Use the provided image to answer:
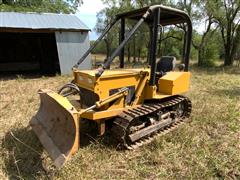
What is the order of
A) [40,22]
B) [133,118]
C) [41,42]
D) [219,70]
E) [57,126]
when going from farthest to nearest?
1. [219,70]
2. [41,42]
3. [40,22]
4. [133,118]
5. [57,126]

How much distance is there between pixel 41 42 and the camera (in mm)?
15125

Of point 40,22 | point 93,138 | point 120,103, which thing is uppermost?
point 40,22

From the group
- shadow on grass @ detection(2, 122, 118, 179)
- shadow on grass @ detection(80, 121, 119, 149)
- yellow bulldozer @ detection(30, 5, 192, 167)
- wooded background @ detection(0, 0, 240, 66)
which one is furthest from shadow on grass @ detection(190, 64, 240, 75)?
shadow on grass @ detection(2, 122, 118, 179)

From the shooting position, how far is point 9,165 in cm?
392

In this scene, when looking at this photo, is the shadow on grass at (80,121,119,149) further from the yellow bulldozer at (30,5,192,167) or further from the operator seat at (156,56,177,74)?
the operator seat at (156,56,177,74)

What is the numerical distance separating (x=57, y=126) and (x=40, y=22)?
1045 centimetres

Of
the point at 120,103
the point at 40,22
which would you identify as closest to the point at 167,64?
the point at 120,103

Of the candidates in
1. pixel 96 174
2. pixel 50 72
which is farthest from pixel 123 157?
pixel 50 72

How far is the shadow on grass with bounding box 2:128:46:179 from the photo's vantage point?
12.3ft

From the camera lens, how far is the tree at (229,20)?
19.5 meters

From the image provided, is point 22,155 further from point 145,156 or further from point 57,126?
point 145,156

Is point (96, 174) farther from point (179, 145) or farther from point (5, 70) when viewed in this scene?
point (5, 70)

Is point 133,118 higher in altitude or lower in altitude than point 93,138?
higher

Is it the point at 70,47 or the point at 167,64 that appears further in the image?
the point at 70,47
